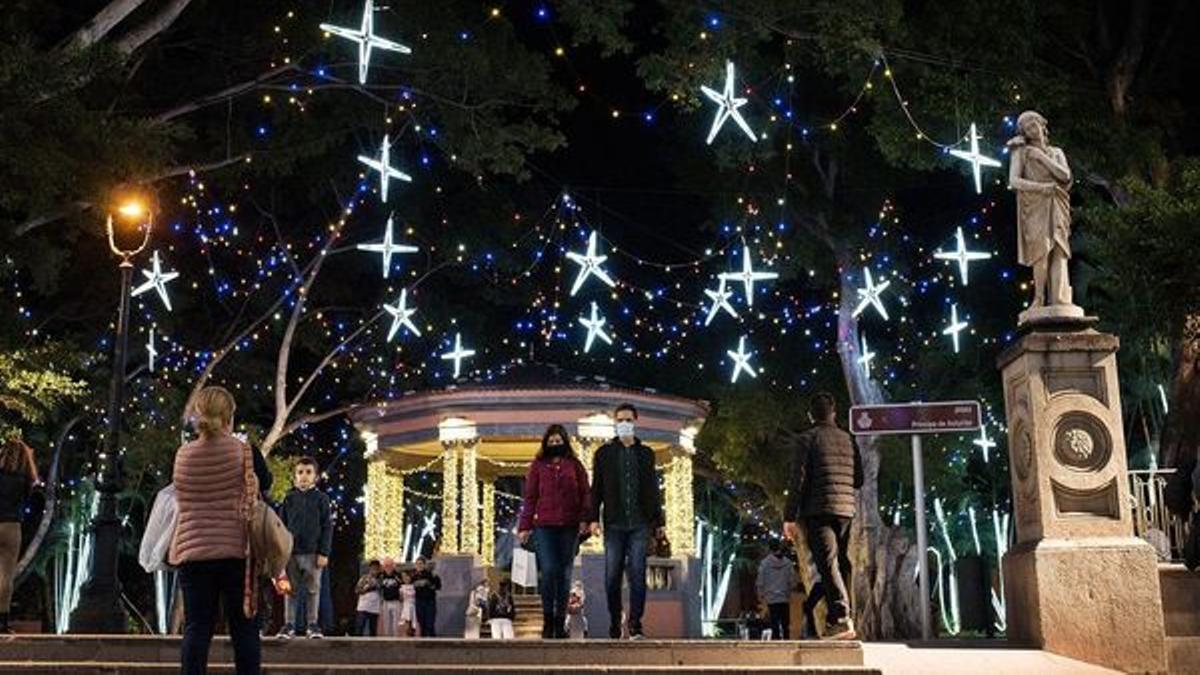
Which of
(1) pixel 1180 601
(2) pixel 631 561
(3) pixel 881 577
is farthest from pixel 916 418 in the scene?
(3) pixel 881 577

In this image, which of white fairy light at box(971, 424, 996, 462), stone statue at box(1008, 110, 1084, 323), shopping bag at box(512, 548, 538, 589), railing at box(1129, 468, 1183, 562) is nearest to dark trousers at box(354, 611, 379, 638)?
shopping bag at box(512, 548, 538, 589)

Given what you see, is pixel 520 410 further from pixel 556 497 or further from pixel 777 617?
pixel 556 497

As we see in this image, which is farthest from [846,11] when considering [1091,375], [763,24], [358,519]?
[358,519]

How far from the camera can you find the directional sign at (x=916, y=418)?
13406mm

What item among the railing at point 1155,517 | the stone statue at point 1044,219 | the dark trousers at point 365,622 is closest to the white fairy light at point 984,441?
the dark trousers at point 365,622

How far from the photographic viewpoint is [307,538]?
11375mm

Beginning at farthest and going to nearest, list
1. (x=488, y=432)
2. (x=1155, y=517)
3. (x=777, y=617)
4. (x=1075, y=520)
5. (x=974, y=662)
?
(x=488, y=432), (x=777, y=617), (x=1155, y=517), (x=1075, y=520), (x=974, y=662)

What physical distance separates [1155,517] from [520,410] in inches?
446

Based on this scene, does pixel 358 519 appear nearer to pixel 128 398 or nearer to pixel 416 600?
→ pixel 128 398

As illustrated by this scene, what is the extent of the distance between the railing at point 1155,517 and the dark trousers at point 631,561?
508 cm

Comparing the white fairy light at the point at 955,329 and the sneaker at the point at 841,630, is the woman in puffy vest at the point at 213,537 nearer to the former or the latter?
the sneaker at the point at 841,630

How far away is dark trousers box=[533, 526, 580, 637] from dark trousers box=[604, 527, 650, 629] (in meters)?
0.32

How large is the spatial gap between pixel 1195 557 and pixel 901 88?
12.7 m

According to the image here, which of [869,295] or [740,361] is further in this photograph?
[740,361]
